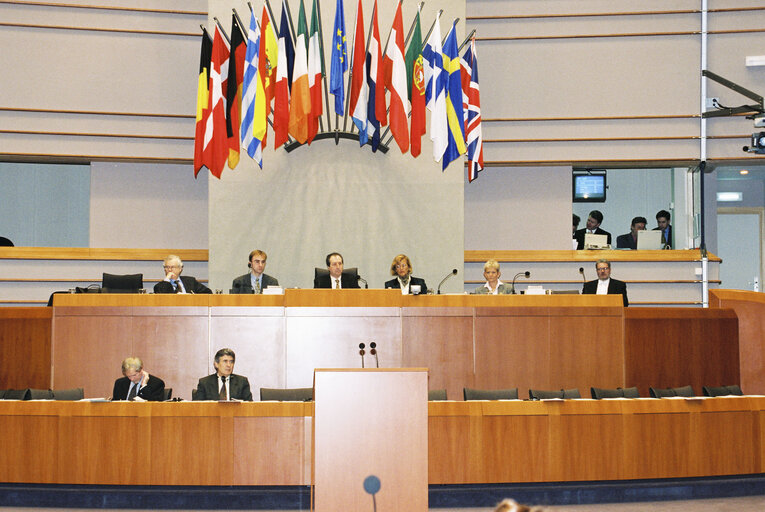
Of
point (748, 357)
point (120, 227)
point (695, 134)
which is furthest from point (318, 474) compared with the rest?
point (695, 134)

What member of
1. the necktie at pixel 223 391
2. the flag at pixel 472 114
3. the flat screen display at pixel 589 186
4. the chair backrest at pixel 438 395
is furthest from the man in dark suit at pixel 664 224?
the necktie at pixel 223 391


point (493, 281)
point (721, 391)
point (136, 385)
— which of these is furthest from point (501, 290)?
point (136, 385)

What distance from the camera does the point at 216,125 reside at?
1001 cm

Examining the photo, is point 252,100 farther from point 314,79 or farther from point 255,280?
point 255,280

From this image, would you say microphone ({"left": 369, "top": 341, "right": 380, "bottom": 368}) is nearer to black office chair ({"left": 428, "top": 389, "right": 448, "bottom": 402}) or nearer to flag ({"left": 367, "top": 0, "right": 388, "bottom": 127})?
black office chair ({"left": 428, "top": 389, "right": 448, "bottom": 402})

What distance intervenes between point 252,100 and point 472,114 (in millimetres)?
2946

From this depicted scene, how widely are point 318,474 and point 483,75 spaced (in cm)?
933

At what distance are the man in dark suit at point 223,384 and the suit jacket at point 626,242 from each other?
269 inches

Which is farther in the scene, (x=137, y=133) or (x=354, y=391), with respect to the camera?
(x=137, y=133)

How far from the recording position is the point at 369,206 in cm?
1169

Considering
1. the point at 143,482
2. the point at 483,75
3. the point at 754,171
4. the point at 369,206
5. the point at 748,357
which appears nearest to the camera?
the point at 143,482

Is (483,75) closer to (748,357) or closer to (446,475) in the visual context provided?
(748,357)

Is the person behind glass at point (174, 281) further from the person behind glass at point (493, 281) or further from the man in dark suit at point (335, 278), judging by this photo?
the person behind glass at point (493, 281)

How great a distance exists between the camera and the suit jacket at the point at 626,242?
12641 mm
